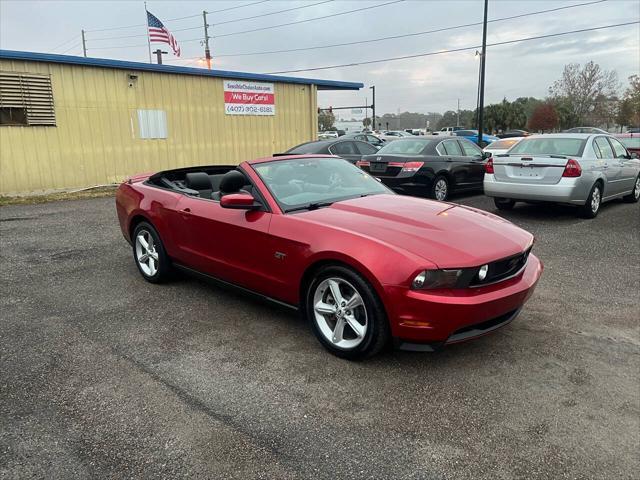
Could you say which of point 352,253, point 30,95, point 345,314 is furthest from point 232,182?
point 30,95

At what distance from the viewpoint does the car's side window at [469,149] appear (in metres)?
11.1

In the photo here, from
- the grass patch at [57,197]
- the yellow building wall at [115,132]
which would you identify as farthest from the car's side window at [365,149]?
the grass patch at [57,197]

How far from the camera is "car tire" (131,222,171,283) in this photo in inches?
201

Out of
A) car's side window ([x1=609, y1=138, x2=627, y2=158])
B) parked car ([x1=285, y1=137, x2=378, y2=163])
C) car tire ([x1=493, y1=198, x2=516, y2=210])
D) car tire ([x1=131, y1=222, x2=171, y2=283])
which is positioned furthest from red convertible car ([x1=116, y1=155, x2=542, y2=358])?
car's side window ([x1=609, y1=138, x2=627, y2=158])

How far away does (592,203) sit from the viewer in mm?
8648

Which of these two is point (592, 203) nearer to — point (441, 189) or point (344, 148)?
point (441, 189)

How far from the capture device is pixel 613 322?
4.23 metres

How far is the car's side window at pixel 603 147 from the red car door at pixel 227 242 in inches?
293

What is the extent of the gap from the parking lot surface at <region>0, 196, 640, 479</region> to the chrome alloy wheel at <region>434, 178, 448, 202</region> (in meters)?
5.22

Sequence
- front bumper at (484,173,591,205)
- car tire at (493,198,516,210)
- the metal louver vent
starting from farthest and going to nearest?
the metal louver vent, car tire at (493,198,516,210), front bumper at (484,173,591,205)

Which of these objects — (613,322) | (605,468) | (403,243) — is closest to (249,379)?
(403,243)

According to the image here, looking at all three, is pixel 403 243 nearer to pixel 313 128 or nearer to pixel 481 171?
pixel 481 171

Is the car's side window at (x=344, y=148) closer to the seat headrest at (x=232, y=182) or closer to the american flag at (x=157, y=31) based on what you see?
the seat headrest at (x=232, y=182)

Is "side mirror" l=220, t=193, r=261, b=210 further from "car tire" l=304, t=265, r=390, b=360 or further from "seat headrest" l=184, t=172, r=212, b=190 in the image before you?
"seat headrest" l=184, t=172, r=212, b=190
